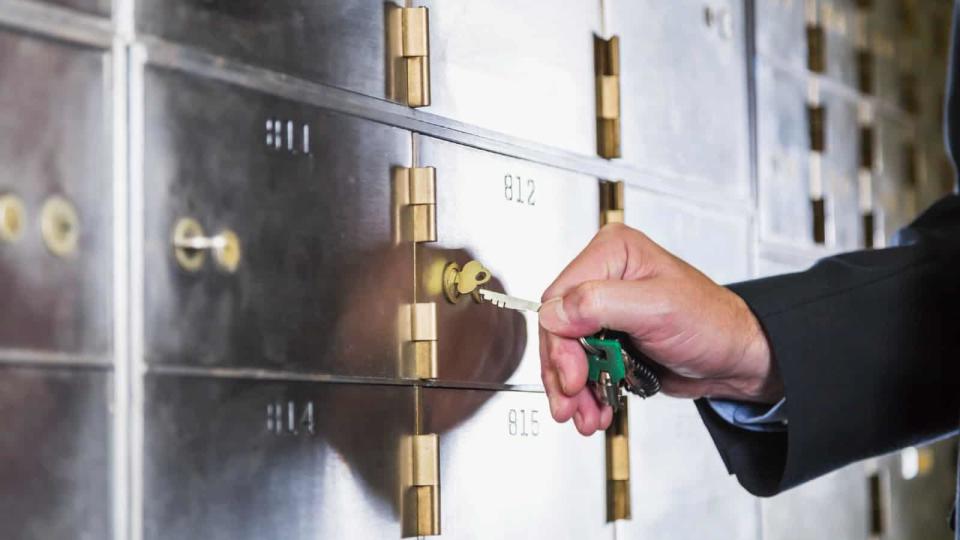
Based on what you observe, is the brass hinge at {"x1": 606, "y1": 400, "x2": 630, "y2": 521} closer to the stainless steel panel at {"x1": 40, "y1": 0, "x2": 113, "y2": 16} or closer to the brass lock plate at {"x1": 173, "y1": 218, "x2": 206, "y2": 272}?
the brass lock plate at {"x1": 173, "y1": 218, "x2": 206, "y2": 272}

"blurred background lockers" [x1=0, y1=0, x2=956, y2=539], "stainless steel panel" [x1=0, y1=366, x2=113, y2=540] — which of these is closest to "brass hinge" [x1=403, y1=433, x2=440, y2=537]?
"blurred background lockers" [x1=0, y1=0, x2=956, y2=539]

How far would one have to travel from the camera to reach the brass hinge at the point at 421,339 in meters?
1.58

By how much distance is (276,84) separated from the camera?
4.54 ft

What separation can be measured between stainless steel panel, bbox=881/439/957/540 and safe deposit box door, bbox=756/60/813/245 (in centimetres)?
76

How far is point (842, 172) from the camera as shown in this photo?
3051mm

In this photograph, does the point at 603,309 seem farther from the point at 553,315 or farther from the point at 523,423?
the point at 523,423

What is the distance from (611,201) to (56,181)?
106cm

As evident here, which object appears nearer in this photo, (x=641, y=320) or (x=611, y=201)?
(x=641, y=320)

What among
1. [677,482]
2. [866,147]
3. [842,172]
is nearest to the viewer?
[677,482]

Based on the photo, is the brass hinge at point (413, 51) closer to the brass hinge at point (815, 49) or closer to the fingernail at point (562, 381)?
the fingernail at point (562, 381)

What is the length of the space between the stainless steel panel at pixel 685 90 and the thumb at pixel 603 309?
82 centimetres

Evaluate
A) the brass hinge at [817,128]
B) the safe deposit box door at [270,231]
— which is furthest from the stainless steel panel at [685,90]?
the safe deposit box door at [270,231]

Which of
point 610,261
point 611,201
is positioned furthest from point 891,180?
point 610,261

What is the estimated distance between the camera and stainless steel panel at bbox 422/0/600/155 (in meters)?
1.66
